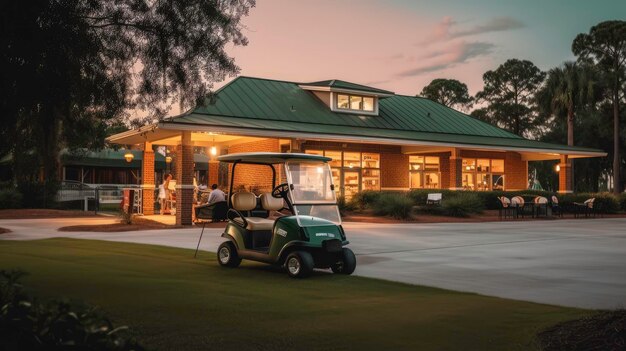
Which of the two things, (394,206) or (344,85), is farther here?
(344,85)

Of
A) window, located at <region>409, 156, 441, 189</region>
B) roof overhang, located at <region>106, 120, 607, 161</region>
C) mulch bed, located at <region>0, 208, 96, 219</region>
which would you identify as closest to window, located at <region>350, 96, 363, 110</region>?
roof overhang, located at <region>106, 120, 607, 161</region>

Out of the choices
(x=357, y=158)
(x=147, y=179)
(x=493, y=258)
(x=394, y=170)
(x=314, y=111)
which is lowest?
(x=493, y=258)

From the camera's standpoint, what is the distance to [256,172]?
30.6 metres

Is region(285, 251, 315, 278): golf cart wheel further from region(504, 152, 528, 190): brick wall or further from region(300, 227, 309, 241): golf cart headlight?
region(504, 152, 528, 190): brick wall

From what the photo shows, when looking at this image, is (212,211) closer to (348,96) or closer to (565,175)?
(348,96)

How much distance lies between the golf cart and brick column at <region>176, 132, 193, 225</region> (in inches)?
470

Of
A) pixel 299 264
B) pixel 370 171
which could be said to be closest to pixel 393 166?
pixel 370 171

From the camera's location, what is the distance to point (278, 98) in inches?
1282

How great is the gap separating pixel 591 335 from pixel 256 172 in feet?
86.2

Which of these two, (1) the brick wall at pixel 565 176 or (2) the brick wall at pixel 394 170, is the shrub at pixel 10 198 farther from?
(1) the brick wall at pixel 565 176

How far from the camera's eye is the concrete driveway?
8.62 metres

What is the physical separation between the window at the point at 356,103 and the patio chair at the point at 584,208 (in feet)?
39.4

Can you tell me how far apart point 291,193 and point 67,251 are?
572cm

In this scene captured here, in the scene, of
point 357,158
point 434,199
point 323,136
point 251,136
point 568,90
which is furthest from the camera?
point 568,90
